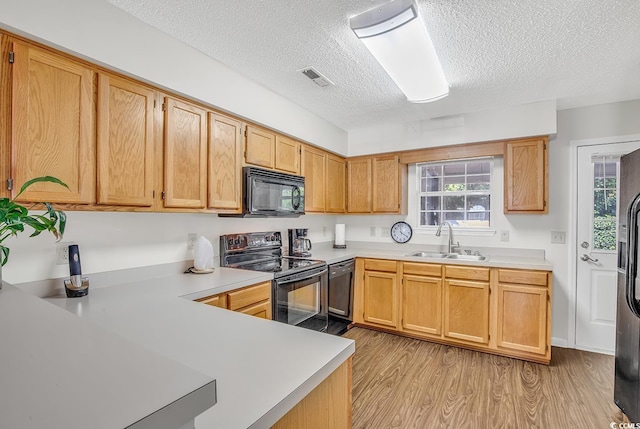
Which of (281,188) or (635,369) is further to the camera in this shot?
(281,188)

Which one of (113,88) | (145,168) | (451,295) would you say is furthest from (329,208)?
(113,88)

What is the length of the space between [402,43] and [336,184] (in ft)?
7.21

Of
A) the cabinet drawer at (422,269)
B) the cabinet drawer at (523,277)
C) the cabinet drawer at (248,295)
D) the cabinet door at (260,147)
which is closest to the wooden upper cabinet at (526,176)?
the cabinet drawer at (523,277)

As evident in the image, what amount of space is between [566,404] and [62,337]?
2943mm

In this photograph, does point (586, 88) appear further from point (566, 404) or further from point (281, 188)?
point (281, 188)

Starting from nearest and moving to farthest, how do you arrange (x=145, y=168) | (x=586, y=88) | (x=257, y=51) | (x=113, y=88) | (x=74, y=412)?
(x=74, y=412)
(x=113, y=88)
(x=145, y=168)
(x=257, y=51)
(x=586, y=88)

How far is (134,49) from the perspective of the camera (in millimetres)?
1830

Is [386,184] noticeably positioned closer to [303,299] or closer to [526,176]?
[526,176]

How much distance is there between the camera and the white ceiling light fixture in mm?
1645

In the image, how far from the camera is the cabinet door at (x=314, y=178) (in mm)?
3420

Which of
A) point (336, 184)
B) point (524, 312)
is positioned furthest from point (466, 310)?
point (336, 184)

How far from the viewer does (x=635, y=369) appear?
187 cm

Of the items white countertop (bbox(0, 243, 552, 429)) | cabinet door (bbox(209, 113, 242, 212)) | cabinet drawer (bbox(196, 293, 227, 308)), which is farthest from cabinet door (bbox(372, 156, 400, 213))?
white countertop (bbox(0, 243, 552, 429))

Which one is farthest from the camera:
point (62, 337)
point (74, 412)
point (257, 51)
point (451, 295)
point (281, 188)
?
point (451, 295)
